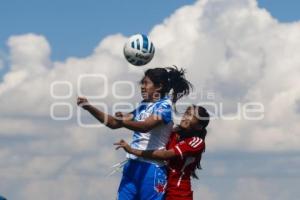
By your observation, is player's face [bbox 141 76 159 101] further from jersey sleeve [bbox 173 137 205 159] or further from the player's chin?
jersey sleeve [bbox 173 137 205 159]

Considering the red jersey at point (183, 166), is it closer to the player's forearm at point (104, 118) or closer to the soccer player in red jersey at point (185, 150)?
the soccer player in red jersey at point (185, 150)

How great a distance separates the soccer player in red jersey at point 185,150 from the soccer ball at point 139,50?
1.63 m

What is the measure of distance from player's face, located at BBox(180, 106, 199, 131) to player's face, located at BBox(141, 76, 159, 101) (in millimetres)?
685

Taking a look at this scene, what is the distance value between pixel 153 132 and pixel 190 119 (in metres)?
0.72

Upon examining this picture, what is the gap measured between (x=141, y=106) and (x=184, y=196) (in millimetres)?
1782

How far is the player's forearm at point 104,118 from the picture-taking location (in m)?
13.9

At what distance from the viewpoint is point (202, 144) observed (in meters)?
16.0

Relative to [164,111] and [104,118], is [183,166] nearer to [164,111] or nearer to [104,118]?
[164,111]

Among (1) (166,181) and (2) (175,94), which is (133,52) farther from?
(1) (166,181)

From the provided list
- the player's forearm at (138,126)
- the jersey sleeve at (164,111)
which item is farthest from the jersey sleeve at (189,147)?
the player's forearm at (138,126)

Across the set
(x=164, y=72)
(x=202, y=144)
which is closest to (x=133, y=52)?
(x=164, y=72)

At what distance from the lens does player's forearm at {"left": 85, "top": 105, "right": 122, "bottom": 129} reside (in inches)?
546

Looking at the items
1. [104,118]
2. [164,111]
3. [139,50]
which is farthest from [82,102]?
[139,50]

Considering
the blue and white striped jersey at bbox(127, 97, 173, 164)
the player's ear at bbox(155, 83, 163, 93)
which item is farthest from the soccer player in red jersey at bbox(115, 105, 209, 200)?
the player's ear at bbox(155, 83, 163, 93)
